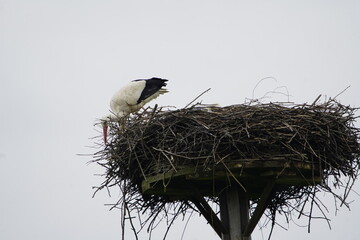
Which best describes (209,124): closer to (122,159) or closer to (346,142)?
(122,159)

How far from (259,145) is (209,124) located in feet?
1.77

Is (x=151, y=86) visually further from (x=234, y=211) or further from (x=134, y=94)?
(x=234, y=211)

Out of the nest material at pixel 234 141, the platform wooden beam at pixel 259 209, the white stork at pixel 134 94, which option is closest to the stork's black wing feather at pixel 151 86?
the white stork at pixel 134 94

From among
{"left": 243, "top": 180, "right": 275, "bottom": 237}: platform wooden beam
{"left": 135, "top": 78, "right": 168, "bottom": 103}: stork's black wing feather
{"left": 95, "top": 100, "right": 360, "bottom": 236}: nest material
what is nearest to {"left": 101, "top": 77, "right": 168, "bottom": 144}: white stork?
{"left": 135, "top": 78, "right": 168, "bottom": 103}: stork's black wing feather

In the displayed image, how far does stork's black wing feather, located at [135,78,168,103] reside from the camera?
36.0ft

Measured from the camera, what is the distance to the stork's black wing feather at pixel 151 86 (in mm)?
10969

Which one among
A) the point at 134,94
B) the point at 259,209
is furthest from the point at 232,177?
the point at 134,94

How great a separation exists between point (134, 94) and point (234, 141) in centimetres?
514

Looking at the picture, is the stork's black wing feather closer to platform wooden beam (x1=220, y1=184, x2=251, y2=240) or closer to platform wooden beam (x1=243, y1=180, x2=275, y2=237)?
platform wooden beam (x1=220, y1=184, x2=251, y2=240)

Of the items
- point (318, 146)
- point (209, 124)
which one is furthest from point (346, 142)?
point (209, 124)

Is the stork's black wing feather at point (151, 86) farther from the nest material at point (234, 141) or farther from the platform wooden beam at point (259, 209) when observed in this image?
the platform wooden beam at point (259, 209)

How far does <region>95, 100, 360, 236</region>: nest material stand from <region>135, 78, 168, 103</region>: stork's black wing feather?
3.97 metres

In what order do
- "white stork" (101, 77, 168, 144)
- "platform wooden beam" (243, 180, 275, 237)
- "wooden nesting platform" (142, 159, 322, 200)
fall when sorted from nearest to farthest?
"wooden nesting platform" (142, 159, 322, 200), "platform wooden beam" (243, 180, 275, 237), "white stork" (101, 77, 168, 144)

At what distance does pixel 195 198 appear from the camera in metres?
6.83
